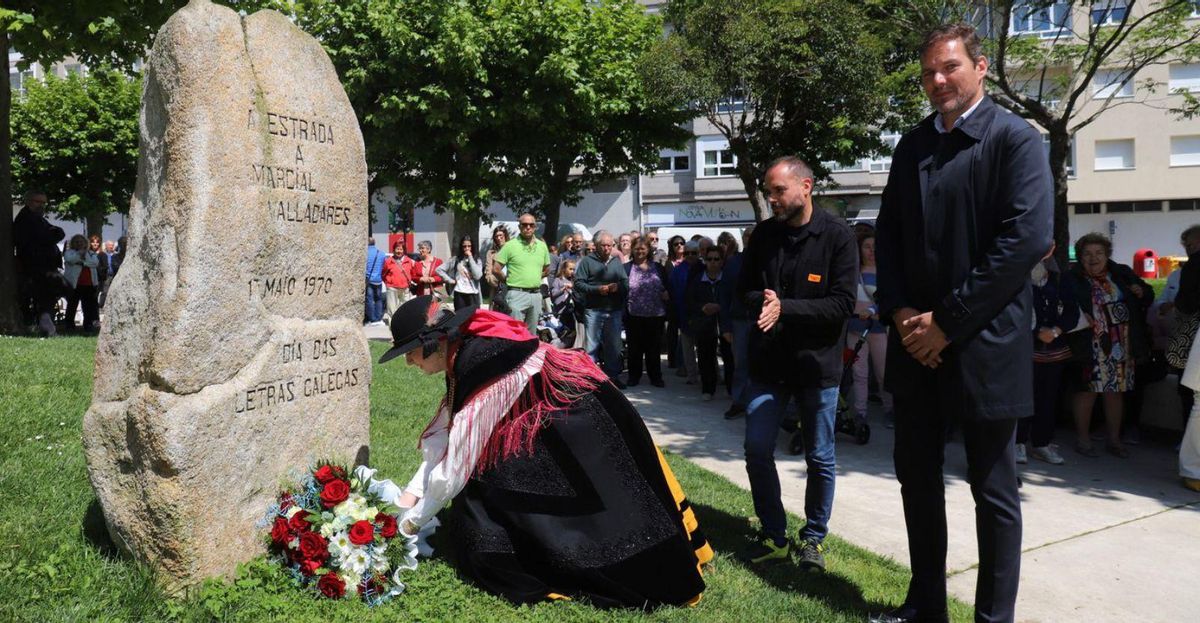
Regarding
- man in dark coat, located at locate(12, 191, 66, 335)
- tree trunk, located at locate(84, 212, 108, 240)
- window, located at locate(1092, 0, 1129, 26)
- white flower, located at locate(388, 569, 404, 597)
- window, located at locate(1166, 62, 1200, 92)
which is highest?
window, located at locate(1166, 62, 1200, 92)

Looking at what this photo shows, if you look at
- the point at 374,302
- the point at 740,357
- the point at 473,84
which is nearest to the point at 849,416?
the point at 740,357

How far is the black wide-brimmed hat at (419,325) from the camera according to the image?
4.09m

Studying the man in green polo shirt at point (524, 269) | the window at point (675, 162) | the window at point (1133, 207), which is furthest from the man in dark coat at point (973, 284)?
the window at point (1133, 207)

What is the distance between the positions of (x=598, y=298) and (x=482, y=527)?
6760 millimetres

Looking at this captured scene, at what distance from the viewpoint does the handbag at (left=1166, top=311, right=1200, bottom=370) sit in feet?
24.7

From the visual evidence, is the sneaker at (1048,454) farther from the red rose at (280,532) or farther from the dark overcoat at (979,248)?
the red rose at (280,532)

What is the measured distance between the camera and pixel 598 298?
10711 mm

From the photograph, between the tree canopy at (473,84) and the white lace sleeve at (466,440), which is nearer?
the white lace sleeve at (466,440)

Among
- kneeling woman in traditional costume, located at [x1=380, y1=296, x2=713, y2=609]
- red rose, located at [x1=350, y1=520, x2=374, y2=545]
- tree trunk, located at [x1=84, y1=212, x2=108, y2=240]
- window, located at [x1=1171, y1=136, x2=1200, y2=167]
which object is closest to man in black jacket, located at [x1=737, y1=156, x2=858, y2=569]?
kneeling woman in traditional costume, located at [x1=380, y1=296, x2=713, y2=609]

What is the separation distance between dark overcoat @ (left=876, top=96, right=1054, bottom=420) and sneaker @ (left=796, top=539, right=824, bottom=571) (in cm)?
141

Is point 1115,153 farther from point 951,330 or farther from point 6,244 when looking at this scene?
point 951,330

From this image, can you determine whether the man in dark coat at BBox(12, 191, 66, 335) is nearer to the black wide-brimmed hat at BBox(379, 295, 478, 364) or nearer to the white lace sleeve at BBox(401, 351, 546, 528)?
the black wide-brimmed hat at BBox(379, 295, 478, 364)

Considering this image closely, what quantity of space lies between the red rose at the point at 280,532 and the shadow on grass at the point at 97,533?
64cm

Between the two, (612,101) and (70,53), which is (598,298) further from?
(612,101)
